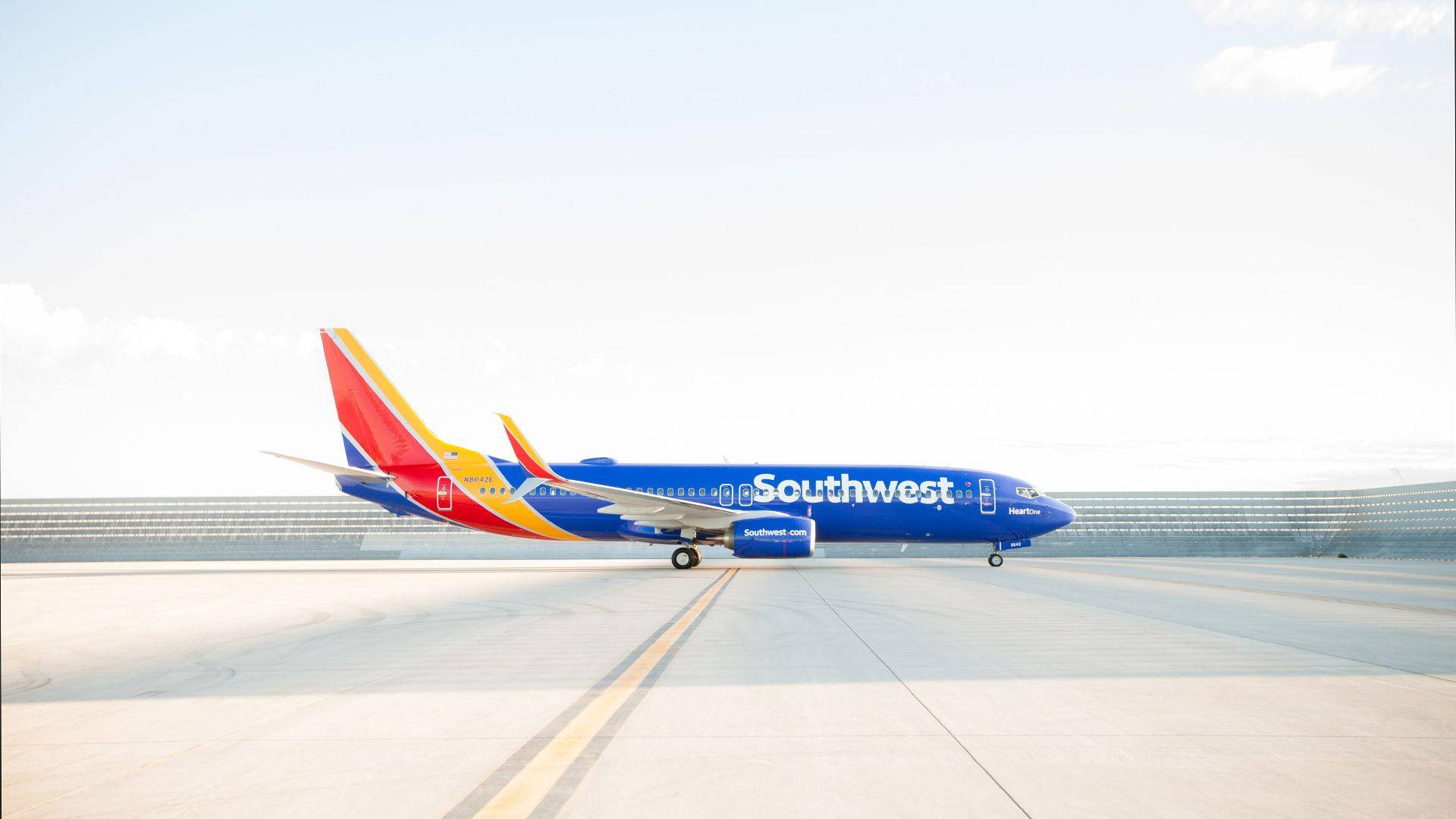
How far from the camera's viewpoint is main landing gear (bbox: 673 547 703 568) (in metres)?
28.0

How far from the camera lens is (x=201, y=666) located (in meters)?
8.16

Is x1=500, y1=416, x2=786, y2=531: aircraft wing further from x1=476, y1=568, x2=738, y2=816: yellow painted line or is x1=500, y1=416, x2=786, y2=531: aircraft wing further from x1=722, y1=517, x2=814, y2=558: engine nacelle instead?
x1=476, y1=568, x2=738, y2=816: yellow painted line

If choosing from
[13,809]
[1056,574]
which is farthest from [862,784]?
[1056,574]

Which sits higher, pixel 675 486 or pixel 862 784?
pixel 675 486

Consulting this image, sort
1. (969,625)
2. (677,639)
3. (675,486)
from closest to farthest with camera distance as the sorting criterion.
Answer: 1. (677,639)
2. (969,625)
3. (675,486)

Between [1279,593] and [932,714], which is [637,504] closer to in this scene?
[1279,593]

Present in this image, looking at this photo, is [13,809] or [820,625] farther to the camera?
[820,625]

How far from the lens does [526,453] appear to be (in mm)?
25469

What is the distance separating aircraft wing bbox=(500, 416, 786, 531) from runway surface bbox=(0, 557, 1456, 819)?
41.2ft

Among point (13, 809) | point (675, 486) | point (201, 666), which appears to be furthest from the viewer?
point (675, 486)

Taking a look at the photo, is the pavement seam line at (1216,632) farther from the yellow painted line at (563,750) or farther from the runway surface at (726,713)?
the yellow painted line at (563,750)

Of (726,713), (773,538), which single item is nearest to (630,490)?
(773,538)

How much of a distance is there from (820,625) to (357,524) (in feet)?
129

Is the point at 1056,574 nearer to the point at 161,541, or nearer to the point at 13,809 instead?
the point at 13,809
